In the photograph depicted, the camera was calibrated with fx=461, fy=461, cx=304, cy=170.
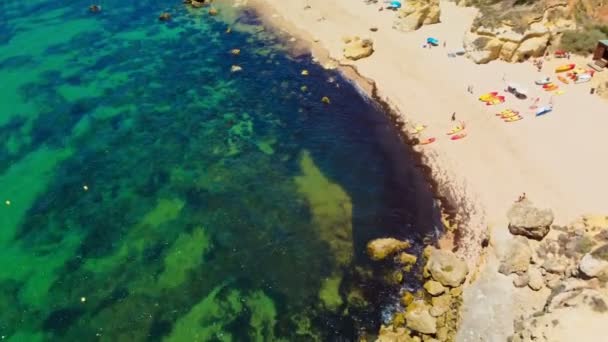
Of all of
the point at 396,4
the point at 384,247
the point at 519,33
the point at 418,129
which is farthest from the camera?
the point at 396,4

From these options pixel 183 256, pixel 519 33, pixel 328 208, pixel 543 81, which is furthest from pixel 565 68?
pixel 183 256

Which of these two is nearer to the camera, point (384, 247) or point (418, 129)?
point (384, 247)

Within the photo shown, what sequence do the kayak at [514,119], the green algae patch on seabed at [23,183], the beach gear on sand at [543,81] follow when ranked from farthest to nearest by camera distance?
the beach gear on sand at [543,81] → the kayak at [514,119] → the green algae patch on seabed at [23,183]

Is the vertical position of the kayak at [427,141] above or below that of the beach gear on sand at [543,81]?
below

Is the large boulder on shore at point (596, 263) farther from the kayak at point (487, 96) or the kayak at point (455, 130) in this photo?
the kayak at point (487, 96)

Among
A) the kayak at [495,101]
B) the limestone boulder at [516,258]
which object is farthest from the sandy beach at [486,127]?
the limestone boulder at [516,258]

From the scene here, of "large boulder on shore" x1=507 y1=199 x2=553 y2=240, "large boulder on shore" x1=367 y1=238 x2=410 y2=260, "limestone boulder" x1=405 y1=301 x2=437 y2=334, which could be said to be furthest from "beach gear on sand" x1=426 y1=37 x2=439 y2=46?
"limestone boulder" x1=405 y1=301 x2=437 y2=334

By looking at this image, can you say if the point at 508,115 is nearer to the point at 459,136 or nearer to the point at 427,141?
the point at 459,136
